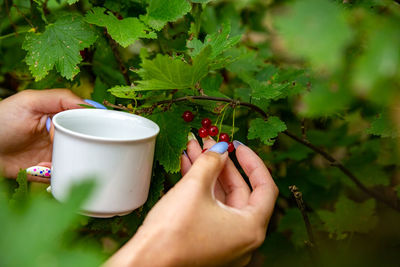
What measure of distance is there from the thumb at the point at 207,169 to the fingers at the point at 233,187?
7cm

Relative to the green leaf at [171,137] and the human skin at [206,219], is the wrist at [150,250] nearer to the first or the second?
the human skin at [206,219]

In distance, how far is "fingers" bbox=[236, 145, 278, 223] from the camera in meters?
0.77

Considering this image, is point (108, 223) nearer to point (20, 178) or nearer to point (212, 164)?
point (20, 178)

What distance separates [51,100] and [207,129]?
1.54 feet

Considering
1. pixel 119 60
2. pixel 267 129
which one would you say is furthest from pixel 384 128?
pixel 119 60

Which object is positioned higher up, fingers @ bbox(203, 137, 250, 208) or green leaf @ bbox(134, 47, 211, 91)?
green leaf @ bbox(134, 47, 211, 91)

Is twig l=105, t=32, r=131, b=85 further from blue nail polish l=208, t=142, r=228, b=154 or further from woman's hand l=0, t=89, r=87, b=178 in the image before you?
blue nail polish l=208, t=142, r=228, b=154

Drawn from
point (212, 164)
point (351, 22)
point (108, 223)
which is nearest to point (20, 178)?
point (108, 223)

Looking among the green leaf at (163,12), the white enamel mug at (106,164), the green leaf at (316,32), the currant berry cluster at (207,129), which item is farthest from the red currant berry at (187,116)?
the green leaf at (316,32)

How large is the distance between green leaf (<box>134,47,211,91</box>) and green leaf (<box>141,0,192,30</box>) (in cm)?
19

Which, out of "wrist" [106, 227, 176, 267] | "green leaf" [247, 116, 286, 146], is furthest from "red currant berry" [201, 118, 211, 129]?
"wrist" [106, 227, 176, 267]

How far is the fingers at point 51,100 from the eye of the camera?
1019 mm

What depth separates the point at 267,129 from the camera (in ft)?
2.87

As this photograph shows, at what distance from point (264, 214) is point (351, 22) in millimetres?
451
